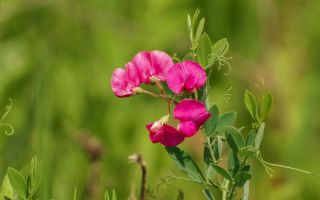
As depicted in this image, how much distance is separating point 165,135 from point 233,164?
7 cm

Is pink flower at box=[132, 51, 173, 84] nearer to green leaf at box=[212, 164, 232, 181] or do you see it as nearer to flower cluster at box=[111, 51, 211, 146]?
flower cluster at box=[111, 51, 211, 146]

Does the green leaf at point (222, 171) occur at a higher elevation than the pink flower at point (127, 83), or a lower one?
lower

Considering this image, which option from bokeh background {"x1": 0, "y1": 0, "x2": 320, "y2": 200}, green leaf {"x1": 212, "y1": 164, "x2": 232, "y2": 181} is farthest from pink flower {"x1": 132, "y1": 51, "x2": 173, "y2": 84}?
bokeh background {"x1": 0, "y1": 0, "x2": 320, "y2": 200}

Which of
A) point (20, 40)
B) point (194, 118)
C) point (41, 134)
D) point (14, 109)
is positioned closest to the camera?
point (194, 118)

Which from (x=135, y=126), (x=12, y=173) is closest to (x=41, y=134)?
(x=12, y=173)

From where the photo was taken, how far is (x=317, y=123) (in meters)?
2.33

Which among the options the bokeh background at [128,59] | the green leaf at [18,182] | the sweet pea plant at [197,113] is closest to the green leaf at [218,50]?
the sweet pea plant at [197,113]

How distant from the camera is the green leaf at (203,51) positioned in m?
0.84

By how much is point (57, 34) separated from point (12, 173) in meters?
1.61

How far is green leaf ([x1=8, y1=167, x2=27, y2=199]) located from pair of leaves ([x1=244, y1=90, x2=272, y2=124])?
0.73 ft

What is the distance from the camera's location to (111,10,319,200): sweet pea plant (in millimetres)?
810

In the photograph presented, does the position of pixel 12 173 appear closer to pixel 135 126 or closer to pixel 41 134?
pixel 41 134

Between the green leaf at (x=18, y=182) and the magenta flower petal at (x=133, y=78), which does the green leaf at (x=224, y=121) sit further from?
the green leaf at (x=18, y=182)

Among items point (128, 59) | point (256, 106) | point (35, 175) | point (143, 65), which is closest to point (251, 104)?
point (256, 106)
